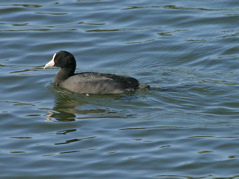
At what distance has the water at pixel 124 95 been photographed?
29.5 ft

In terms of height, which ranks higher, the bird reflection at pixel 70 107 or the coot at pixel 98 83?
the coot at pixel 98 83

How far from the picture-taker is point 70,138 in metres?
10.0

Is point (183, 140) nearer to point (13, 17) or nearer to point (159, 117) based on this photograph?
point (159, 117)

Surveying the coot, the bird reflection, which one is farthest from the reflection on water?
the coot

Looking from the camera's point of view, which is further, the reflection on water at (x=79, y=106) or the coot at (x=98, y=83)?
the coot at (x=98, y=83)

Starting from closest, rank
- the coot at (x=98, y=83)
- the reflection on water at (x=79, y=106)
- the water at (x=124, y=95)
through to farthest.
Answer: the water at (x=124, y=95) < the reflection on water at (x=79, y=106) < the coot at (x=98, y=83)

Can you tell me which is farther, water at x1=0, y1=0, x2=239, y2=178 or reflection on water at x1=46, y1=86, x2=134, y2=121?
reflection on water at x1=46, y1=86, x2=134, y2=121

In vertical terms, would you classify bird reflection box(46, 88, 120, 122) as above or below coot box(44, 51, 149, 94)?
below

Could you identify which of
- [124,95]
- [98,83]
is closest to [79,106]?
[98,83]

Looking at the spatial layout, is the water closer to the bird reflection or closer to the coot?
the bird reflection

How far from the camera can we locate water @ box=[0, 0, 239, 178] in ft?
29.5

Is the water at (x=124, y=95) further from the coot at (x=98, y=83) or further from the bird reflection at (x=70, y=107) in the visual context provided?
the coot at (x=98, y=83)

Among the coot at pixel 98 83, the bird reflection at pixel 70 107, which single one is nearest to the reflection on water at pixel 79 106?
the bird reflection at pixel 70 107

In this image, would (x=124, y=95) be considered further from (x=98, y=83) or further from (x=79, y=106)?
(x=79, y=106)
